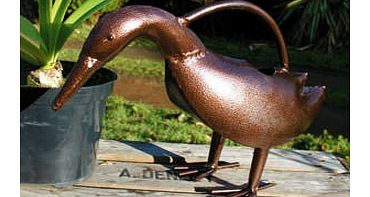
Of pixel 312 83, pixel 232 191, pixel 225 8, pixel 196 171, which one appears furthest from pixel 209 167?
pixel 312 83

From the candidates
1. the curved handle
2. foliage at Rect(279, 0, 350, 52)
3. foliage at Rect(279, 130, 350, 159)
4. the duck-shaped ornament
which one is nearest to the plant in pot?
the duck-shaped ornament

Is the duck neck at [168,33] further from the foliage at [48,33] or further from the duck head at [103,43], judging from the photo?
the foliage at [48,33]

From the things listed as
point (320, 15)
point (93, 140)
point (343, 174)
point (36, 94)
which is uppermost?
point (320, 15)

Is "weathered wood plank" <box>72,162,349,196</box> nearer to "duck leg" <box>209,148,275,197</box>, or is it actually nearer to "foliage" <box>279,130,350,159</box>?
"duck leg" <box>209,148,275,197</box>

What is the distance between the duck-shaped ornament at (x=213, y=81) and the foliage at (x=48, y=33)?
227mm

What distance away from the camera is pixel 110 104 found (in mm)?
3398

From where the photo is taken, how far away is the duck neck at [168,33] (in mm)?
1210

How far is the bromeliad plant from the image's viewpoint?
1.39 m

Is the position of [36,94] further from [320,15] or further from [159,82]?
[320,15]

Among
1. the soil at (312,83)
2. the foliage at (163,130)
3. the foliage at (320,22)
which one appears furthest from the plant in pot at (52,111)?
the foliage at (320,22)

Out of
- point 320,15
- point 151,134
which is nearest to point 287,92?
point 151,134

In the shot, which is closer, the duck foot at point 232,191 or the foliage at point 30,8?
the duck foot at point 232,191

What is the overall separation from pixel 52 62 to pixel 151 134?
4.68 ft

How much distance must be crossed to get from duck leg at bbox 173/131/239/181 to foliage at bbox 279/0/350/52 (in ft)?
13.4
